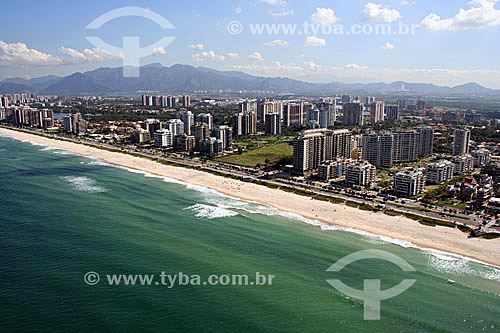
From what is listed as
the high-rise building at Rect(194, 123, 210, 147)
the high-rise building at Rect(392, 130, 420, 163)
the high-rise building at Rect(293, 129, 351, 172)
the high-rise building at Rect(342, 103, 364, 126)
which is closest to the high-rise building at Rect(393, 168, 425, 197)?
the high-rise building at Rect(293, 129, 351, 172)

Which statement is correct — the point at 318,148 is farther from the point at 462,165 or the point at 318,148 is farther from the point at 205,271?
the point at 205,271

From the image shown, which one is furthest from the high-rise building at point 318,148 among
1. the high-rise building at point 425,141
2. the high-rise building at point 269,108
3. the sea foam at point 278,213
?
the high-rise building at point 269,108

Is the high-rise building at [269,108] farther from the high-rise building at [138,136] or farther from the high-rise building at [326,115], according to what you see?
the high-rise building at [138,136]

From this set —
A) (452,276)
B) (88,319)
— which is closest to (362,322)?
(452,276)

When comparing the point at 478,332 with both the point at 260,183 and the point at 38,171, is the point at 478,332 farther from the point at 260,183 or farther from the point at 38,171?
the point at 38,171

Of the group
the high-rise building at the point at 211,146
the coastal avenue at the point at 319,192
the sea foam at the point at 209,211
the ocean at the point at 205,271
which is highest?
the high-rise building at the point at 211,146
